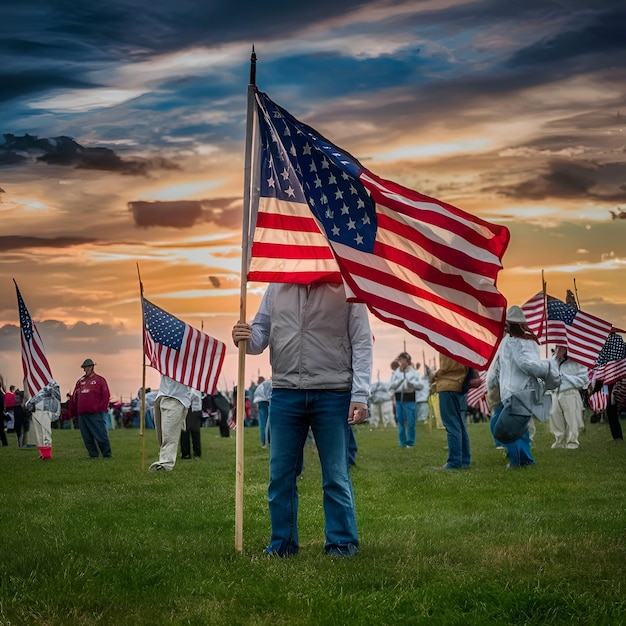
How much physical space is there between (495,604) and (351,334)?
251cm

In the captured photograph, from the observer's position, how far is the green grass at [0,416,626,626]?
21.9 feet

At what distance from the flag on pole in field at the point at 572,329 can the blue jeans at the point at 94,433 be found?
10253 mm

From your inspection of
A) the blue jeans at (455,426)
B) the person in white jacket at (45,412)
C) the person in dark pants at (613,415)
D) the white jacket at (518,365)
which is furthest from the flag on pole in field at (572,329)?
the person in white jacket at (45,412)

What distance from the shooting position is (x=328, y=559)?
817 centimetres

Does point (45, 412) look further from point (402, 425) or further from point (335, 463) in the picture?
point (335, 463)

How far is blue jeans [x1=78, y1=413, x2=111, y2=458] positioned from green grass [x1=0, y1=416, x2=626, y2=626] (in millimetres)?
9406

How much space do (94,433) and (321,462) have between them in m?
18.3

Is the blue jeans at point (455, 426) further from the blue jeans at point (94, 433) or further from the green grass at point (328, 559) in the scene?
the blue jeans at point (94, 433)

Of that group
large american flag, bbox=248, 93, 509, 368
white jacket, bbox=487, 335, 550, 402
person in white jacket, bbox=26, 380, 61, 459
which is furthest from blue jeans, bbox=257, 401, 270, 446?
large american flag, bbox=248, 93, 509, 368

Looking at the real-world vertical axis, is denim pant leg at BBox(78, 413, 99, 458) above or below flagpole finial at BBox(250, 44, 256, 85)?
below

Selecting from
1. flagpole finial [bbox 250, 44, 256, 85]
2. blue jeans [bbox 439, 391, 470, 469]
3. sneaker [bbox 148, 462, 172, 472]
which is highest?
flagpole finial [bbox 250, 44, 256, 85]

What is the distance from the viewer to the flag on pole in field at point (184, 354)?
19.0 m

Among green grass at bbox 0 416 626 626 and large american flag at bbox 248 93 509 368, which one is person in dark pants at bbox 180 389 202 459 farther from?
large american flag at bbox 248 93 509 368

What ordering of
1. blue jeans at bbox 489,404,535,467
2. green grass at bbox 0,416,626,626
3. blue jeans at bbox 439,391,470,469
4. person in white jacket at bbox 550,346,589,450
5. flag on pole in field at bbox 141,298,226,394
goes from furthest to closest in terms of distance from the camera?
person in white jacket at bbox 550,346,589,450 → flag on pole in field at bbox 141,298,226,394 → blue jeans at bbox 439,391,470,469 → blue jeans at bbox 489,404,535,467 → green grass at bbox 0,416,626,626
